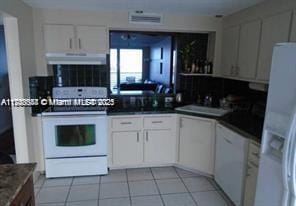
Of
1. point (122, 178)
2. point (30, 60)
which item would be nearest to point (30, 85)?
point (30, 60)

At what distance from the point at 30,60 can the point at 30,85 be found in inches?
12.1

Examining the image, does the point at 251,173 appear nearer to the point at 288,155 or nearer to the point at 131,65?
the point at 288,155

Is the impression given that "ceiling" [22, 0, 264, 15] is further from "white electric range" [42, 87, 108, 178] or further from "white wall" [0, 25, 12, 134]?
"white wall" [0, 25, 12, 134]

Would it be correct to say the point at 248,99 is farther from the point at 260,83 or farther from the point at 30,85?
the point at 30,85

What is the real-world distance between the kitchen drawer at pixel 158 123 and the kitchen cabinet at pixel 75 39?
113cm

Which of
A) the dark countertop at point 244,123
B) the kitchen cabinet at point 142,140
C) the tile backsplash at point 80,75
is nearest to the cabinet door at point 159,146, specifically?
the kitchen cabinet at point 142,140

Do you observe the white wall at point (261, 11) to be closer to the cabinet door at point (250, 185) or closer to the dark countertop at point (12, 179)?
the cabinet door at point (250, 185)

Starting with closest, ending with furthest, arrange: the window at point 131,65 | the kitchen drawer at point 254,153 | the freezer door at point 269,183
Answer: the freezer door at point 269,183, the kitchen drawer at point 254,153, the window at point 131,65

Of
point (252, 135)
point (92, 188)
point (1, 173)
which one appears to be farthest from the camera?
point (92, 188)

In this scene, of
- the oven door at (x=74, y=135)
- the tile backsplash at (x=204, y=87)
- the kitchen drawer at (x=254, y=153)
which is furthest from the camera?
the tile backsplash at (x=204, y=87)

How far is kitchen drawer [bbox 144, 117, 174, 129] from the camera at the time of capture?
124 inches

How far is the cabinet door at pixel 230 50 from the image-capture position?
295 centimetres

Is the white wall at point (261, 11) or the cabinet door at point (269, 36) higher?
the white wall at point (261, 11)

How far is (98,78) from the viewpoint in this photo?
3.47 meters
